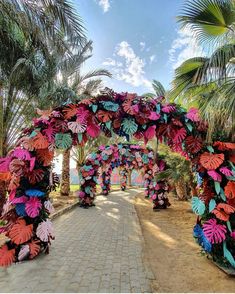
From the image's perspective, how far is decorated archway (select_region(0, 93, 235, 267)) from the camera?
17.0ft

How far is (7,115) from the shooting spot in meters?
8.91

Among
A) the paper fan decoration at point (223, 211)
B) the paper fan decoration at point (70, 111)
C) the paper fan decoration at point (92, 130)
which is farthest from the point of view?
the paper fan decoration at point (92, 130)

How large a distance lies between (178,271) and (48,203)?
2.77 metres

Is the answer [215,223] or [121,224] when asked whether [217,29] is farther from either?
[121,224]

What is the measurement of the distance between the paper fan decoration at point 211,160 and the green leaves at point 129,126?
1.45m

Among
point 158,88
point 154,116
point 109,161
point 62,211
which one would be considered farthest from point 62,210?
point 158,88

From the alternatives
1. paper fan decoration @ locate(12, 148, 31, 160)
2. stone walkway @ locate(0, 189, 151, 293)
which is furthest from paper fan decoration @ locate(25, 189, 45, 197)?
stone walkway @ locate(0, 189, 151, 293)

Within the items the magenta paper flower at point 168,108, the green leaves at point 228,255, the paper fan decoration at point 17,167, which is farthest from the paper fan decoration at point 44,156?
the green leaves at point 228,255

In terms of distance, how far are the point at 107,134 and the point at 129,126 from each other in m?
0.57

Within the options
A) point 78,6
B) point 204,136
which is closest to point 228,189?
point 204,136

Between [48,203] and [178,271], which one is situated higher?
[48,203]

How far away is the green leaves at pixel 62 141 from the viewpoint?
217 inches

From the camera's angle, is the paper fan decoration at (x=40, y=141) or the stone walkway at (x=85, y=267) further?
the paper fan decoration at (x=40, y=141)

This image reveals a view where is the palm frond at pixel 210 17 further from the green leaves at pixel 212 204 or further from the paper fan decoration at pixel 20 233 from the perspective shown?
the paper fan decoration at pixel 20 233
